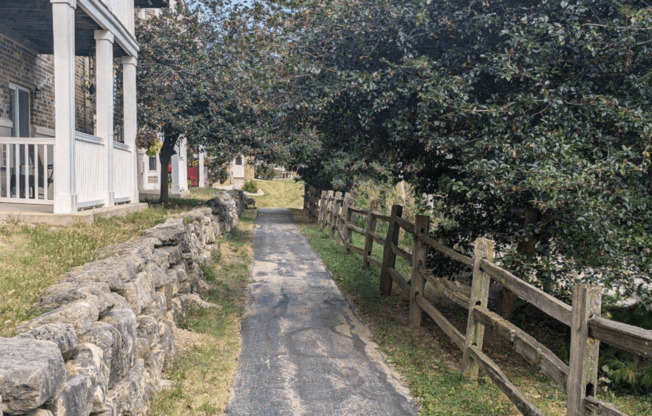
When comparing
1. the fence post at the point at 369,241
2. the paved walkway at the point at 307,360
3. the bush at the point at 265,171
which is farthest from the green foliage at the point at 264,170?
the paved walkway at the point at 307,360

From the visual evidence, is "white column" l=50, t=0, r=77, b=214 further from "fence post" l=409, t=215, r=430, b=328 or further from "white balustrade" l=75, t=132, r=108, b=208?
"fence post" l=409, t=215, r=430, b=328

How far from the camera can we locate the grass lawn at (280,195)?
4431 cm

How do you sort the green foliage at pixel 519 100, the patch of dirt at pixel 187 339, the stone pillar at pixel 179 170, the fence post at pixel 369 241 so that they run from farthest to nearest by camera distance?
1. the stone pillar at pixel 179 170
2. the fence post at pixel 369 241
3. the patch of dirt at pixel 187 339
4. the green foliage at pixel 519 100

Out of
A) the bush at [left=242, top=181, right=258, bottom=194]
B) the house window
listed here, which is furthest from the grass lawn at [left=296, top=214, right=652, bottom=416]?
the bush at [left=242, top=181, right=258, bottom=194]

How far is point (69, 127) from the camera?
27.7ft

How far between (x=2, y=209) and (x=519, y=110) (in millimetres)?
6973

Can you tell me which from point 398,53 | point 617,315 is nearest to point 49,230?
point 398,53

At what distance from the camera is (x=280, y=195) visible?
157ft

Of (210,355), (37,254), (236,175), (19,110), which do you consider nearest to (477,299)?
(210,355)

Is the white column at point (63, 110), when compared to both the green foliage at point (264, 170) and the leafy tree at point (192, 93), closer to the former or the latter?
the leafy tree at point (192, 93)

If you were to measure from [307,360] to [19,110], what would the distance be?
913 cm

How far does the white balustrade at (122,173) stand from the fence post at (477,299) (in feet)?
23.7

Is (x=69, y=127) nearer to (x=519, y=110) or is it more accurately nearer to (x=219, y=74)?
(x=519, y=110)

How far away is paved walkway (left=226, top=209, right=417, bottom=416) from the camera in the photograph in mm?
5125
